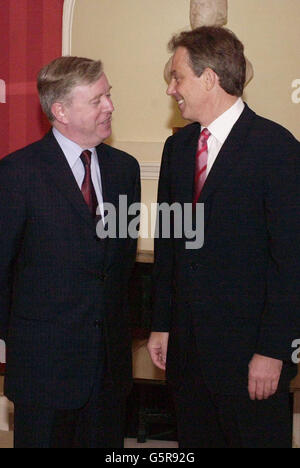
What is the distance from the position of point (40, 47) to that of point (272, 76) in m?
1.46

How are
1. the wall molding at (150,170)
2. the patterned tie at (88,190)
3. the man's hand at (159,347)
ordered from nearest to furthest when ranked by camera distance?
the patterned tie at (88,190), the man's hand at (159,347), the wall molding at (150,170)

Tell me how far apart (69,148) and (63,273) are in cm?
42

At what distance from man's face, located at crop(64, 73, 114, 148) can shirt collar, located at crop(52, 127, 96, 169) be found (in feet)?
0.05

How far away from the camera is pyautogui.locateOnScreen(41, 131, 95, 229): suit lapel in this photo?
1979 millimetres

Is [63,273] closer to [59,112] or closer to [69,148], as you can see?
[69,148]

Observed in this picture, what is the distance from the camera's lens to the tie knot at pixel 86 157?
2.10 m

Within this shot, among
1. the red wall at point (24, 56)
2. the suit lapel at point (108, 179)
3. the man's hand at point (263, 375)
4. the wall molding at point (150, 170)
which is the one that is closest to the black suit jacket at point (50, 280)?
the suit lapel at point (108, 179)

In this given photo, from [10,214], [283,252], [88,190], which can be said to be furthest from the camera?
[88,190]

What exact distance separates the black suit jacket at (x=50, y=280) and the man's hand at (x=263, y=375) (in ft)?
1.62

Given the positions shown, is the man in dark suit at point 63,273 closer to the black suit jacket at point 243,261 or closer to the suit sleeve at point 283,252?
the black suit jacket at point 243,261

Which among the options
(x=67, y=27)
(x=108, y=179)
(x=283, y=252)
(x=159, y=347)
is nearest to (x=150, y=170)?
(x=67, y=27)

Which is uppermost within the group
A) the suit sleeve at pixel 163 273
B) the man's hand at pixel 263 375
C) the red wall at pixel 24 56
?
the red wall at pixel 24 56

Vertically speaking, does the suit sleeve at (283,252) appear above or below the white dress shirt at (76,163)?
below

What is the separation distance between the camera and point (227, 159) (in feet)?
6.11
